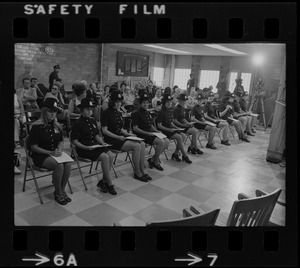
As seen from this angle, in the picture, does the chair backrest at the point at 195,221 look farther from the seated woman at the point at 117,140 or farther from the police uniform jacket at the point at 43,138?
the seated woman at the point at 117,140

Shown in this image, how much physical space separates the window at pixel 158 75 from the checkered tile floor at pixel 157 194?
395 inches

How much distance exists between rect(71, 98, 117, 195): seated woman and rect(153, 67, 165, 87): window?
452 inches

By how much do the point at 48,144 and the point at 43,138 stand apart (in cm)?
9

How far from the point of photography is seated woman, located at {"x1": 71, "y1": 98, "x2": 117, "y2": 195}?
351cm

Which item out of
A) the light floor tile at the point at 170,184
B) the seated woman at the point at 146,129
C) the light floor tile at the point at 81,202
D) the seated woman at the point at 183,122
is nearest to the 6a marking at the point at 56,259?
the light floor tile at the point at 81,202

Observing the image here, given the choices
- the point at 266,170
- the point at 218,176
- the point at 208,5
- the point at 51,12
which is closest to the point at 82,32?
the point at 51,12

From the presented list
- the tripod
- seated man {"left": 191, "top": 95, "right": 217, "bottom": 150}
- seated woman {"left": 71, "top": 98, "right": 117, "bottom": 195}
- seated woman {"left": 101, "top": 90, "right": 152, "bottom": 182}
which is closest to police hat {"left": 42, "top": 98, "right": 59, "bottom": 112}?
seated woman {"left": 71, "top": 98, "right": 117, "bottom": 195}

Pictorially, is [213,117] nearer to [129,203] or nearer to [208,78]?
[129,203]

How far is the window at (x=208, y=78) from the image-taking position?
1447cm

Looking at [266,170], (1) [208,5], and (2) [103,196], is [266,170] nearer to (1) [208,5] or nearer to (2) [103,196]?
(2) [103,196]

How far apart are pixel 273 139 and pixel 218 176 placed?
1575mm

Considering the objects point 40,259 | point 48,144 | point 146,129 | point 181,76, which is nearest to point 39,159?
point 48,144

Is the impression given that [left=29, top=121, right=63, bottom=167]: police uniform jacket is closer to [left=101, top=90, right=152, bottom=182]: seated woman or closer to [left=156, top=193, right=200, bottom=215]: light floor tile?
[left=101, top=90, right=152, bottom=182]: seated woman

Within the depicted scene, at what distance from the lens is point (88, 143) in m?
3.58
